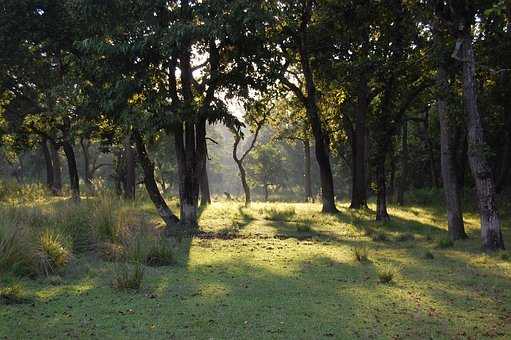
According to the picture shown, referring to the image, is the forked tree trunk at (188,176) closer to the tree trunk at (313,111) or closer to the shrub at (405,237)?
the shrub at (405,237)

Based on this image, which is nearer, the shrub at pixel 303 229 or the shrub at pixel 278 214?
the shrub at pixel 303 229

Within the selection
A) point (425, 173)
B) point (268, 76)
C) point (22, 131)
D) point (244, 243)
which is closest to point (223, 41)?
point (268, 76)

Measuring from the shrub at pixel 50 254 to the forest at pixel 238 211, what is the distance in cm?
3

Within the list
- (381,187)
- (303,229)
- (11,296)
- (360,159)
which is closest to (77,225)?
(11,296)

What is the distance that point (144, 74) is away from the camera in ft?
46.9

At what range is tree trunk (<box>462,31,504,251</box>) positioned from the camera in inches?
472

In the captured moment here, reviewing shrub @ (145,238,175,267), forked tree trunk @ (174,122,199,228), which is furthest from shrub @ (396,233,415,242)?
shrub @ (145,238,175,267)

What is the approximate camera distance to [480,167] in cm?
1199

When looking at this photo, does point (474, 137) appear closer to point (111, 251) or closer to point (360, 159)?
point (111, 251)

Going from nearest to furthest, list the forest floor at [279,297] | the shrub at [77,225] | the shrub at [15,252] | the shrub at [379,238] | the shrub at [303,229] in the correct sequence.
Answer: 1. the forest floor at [279,297]
2. the shrub at [15,252]
3. the shrub at [77,225]
4. the shrub at [379,238]
5. the shrub at [303,229]

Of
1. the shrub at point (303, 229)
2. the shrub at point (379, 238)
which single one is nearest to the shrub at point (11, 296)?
the shrub at point (379, 238)

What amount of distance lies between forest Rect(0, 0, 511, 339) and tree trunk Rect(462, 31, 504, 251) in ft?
0.12

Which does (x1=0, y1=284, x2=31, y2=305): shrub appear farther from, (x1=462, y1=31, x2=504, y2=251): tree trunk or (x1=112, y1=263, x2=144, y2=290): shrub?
(x1=462, y1=31, x2=504, y2=251): tree trunk

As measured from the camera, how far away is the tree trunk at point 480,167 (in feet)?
39.3
